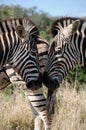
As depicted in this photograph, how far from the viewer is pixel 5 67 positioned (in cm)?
656

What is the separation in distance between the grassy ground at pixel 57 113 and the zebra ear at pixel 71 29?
4.79 ft

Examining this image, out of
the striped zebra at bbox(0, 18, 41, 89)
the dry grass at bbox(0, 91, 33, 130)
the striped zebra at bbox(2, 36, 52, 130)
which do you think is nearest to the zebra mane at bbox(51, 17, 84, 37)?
the striped zebra at bbox(2, 36, 52, 130)

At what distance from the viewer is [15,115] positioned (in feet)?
23.9

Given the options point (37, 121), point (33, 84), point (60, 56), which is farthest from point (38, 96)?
point (60, 56)

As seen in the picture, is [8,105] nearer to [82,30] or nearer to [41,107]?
[41,107]

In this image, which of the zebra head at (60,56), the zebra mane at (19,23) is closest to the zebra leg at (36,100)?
the zebra head at (60,56)

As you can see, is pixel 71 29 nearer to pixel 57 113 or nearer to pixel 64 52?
pixel 64 52

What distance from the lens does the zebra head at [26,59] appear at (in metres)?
5.89

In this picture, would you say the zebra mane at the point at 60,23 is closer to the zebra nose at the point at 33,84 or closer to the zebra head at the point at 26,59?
the zebra head at the point at 26,59

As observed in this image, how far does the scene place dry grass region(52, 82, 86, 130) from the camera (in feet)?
21.7

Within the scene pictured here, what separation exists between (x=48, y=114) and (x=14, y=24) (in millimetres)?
1524

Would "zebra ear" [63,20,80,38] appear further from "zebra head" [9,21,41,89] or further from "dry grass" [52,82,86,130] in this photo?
"dry grass" [52,82,86,130]

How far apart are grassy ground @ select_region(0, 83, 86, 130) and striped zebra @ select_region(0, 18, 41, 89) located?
1.06 meters

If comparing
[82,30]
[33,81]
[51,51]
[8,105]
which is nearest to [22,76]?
[33,81]
